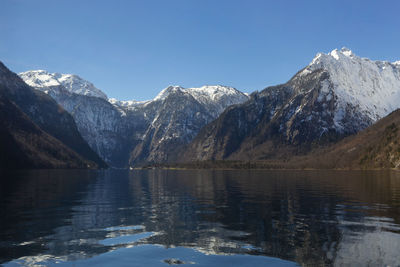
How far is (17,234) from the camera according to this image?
3388cm

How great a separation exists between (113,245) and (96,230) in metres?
7.81

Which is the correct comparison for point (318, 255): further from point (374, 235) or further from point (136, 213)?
point (136, 213)

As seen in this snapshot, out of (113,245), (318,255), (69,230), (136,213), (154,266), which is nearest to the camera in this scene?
(154,266)

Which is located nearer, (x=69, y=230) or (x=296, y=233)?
(x=296, y=233)

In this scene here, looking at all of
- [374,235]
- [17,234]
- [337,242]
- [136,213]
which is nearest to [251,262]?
[337,242]

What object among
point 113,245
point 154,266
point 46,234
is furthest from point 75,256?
point 46,234

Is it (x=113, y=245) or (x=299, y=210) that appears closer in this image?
(x=113, y=245)

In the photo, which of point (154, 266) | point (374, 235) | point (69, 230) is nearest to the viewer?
point (154, 266)

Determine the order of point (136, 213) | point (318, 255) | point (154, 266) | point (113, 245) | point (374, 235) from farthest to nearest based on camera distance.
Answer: point (136, 213)
point (374, 235)
point (113, 245)
point (318, 255)
point (154, 266)

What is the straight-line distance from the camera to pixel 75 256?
2678 centimetres

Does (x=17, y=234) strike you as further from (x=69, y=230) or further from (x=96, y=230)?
(x=96, y=230)

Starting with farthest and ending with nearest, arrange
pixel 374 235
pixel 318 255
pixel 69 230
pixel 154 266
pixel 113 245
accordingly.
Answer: pixel 69 230 < pixel 374 235 < pixel 113 245 < pixel 318 255 < pixel 154 266

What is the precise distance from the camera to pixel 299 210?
50.9m

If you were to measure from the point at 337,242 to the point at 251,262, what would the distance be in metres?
9.80
